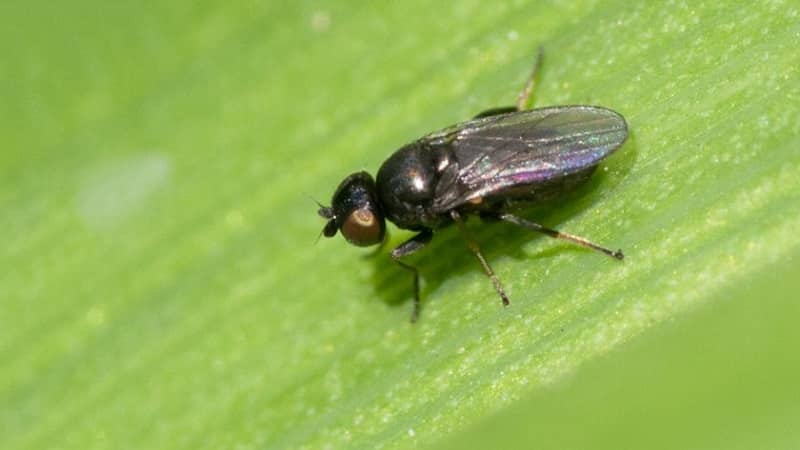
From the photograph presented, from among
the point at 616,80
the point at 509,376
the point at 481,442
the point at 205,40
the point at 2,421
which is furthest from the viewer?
the point at 205,40

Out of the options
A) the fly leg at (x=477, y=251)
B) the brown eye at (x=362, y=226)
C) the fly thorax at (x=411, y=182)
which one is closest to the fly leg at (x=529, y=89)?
the fly thorax at (x=411, y=182)

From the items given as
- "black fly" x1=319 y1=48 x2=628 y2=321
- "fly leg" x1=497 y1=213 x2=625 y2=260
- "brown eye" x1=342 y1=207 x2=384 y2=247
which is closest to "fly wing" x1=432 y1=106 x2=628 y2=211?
"black fly" x1=319 y1=48 x2=628 y2=321

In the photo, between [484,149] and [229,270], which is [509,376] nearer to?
[484,149]

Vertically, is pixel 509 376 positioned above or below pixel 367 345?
below

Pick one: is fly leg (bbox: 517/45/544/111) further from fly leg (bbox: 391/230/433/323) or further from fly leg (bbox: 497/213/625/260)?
fly leg (bbox: 391/230/433/323)

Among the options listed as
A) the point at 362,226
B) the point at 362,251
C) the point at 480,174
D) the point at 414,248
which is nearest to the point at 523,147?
the point at 480,174

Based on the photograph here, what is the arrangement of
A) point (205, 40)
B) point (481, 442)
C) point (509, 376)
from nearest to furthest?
point (481, 442) → point (509, 376) → point (205, 40)

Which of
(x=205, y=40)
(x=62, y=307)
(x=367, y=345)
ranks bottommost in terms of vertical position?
(x=367, y=345)

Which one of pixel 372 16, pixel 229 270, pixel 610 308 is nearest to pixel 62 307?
pixel 229 270
